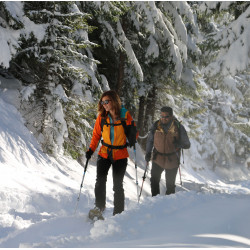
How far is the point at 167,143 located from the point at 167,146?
69 mm

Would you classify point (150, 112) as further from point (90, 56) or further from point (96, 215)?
point (96, 215)

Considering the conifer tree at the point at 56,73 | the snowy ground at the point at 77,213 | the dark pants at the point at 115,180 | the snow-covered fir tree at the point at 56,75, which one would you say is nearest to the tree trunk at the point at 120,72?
the snow-covered fir tree at the point at 56,75

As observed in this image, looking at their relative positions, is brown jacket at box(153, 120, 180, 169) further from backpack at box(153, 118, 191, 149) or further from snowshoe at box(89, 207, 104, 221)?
snowshoe at box(89, 207, 104, 221)

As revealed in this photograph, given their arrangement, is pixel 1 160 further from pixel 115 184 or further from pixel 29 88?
pixel 115 184

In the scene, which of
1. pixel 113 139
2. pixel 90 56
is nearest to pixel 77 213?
pixel 113 139

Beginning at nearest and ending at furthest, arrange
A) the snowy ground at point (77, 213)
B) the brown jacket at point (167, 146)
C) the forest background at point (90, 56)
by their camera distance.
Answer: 1. the snowy ground at point (77, 213)
2. the brown jacket at point (167, 146)
3. the forest background at point (90, 56)

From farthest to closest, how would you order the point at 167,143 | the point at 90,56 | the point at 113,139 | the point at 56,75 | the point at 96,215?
the point at 90,56 < the point at 56,75 < the point at 167,143 < the point at 96,215 < the point at 113,139

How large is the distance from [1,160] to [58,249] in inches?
171

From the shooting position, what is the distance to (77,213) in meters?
6.12

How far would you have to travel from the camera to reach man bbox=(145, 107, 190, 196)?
6.34m

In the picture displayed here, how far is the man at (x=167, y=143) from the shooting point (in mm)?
6336

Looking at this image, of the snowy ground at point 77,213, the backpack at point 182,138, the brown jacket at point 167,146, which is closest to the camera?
the snowy ground at point 77,213

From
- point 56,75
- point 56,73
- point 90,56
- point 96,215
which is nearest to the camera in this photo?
point 96,215

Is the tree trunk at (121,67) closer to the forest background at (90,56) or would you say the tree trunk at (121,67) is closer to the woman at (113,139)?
the forest background at (90,56)
